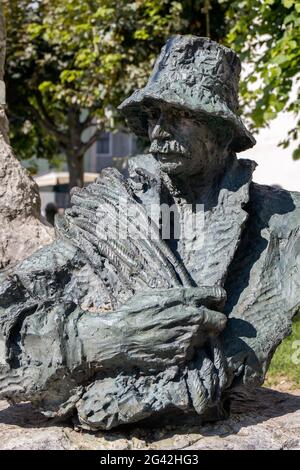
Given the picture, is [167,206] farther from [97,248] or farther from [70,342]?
[70,342]

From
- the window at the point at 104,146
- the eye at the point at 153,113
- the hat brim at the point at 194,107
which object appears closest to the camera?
the hat brim at the point at 194,107

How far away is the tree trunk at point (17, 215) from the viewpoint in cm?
411

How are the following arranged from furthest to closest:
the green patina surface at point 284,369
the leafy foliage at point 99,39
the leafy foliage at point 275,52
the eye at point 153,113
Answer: the leafy foliage at point 99,39 → the leafy foliage at point 275,52 → the green patina surface at point 284,369 → the eye at point 153,113

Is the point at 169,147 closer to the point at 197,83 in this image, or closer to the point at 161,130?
the point at 161,130

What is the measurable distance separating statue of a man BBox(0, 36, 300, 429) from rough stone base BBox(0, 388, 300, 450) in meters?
0.07

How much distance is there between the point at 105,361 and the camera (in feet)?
8.17

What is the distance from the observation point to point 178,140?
2.73 meters

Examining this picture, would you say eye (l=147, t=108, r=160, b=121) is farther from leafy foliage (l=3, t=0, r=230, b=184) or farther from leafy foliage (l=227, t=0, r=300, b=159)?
leafy foliage (l=3, t=0, r=230, b=184)

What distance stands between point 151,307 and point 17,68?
11.9 m

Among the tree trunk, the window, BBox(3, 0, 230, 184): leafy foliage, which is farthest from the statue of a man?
the window

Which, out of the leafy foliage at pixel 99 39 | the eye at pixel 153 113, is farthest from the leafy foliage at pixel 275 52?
the eye at pixel 153 113

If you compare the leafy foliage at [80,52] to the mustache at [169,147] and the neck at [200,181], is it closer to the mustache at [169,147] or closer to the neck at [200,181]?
the neck at [200,181]
